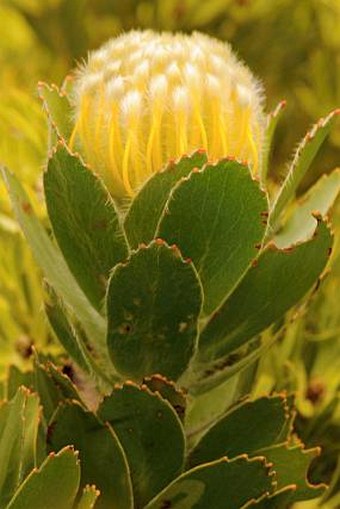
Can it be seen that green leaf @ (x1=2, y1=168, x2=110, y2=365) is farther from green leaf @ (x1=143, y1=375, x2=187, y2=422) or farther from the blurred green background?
the blurred green background

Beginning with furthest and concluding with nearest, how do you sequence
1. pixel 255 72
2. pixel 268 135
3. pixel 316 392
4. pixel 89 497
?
pixel 255 72 → pixel 316 392 → pixel 268 135 → pixel 89 497

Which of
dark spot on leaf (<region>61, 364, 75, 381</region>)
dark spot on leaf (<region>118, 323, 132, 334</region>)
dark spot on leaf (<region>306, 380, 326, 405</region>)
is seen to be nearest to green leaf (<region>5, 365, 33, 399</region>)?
dark spot on leaf (<region>61, 364, 75, 381</region>)

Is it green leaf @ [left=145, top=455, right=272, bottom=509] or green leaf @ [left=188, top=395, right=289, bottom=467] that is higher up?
green leaf @ [left=188, top=395, right=289, bottom=467]

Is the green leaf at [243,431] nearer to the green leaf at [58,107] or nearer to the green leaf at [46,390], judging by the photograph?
the green leaf at [46,390]

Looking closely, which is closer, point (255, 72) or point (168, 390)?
point (168, 390)

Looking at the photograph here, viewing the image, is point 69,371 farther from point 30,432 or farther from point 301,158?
point 301,158

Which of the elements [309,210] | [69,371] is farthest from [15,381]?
[309,210]
